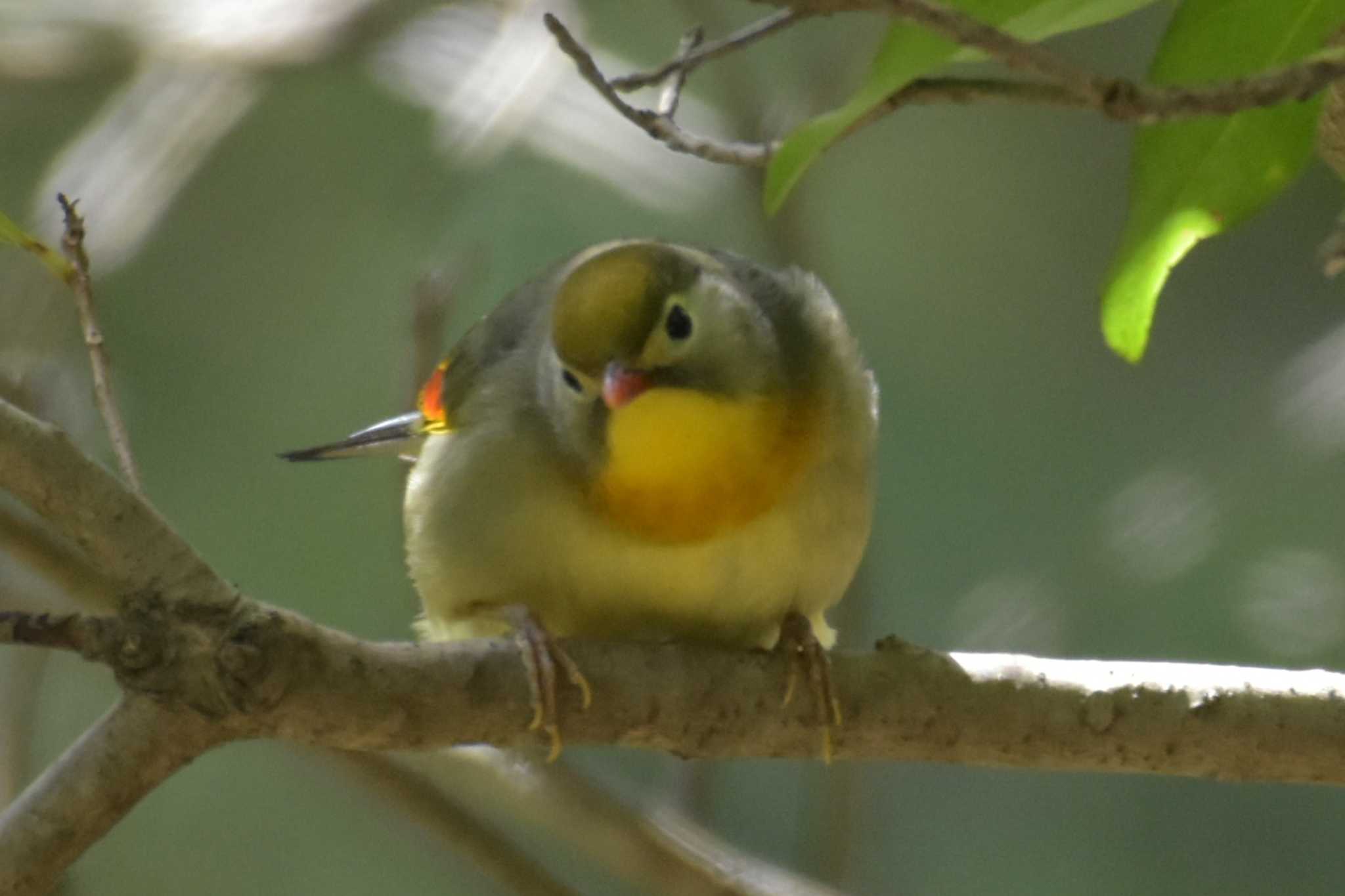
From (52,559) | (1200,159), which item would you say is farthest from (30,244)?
(52,559)

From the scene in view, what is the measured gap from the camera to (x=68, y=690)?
3.32 m

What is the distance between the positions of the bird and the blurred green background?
151 cm

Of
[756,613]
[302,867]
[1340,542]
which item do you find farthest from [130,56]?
[1340,542]

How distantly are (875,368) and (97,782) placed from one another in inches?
101

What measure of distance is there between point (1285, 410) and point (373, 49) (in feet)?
6.31

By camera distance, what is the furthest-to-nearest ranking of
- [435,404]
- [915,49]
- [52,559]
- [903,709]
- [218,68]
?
1. [218,68]
2. [52,559]
3. [435,404]
4. [903,709]
5. [915,49]

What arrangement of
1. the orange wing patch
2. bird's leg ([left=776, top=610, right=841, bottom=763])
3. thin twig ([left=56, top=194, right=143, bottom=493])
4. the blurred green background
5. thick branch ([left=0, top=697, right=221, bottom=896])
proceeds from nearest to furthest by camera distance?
1. thick branch ([left=0, top=697, right=221, bottom=896])
2. thin twig ([left=56, top=194, right=143, bottom=493])
3. bird's leg ([left=776, top=610, right=841, bottom=763])
4. the orange wing patch
5. the blurred green background

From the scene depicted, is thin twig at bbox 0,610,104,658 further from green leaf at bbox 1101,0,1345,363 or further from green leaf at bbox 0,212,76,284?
green leaf at bbox 1101,0,1345,363

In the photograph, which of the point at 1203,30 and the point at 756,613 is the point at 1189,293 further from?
the point at 1203,30

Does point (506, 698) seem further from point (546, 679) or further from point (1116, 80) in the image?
point (1116, 80)

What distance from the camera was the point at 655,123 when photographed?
46.2 inches

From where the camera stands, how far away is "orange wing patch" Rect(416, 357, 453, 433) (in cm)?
170

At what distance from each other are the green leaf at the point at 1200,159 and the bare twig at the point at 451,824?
119 cm

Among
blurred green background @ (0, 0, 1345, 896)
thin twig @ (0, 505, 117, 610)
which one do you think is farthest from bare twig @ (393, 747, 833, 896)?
blurred green background @ (0, 0, 1345, 896)
